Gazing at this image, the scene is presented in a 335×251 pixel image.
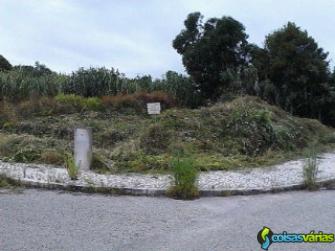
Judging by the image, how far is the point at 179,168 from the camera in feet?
27.6

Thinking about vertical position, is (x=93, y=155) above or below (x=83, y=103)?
below

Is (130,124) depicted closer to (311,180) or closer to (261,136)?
(261,136)

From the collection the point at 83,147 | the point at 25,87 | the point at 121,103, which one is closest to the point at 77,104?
the point at 121,103

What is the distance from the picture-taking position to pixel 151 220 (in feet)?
22.3

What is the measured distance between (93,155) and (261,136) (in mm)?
5322

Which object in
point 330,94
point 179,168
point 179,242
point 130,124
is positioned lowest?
point 179,242

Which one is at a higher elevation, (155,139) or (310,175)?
(155,139)

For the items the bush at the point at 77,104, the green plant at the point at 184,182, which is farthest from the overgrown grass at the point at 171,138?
the green plant at the point at 184,182

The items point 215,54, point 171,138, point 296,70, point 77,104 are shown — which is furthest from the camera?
point 215,54

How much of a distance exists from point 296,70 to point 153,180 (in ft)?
55.8

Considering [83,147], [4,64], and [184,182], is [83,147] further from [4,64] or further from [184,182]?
[4,64]

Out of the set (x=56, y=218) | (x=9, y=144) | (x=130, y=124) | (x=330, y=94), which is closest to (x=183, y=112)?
(x=130, y=124)

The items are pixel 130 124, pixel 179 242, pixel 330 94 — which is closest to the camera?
pixel 179 242

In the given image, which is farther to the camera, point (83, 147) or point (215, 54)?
point (215, 54)
